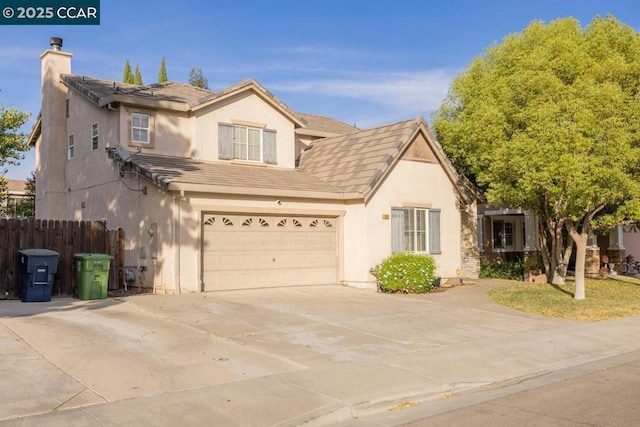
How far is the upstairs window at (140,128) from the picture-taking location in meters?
18.7

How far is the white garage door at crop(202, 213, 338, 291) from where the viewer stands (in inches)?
660

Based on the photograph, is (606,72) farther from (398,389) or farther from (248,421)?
(248,421)

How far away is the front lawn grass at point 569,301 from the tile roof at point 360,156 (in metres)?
5.09

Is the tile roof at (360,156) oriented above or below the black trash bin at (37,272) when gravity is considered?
above

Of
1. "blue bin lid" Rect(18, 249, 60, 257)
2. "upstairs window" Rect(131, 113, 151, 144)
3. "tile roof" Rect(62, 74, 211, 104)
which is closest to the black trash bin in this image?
"blue bin lid" Rect(18, 249, 60, 257)

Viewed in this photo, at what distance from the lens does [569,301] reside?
54.7 feet

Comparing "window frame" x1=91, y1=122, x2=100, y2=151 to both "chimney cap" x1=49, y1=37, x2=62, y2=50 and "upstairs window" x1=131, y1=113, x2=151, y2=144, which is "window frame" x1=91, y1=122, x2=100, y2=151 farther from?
"chimney cap" x1=49, y1=37, x2=62, y2=50

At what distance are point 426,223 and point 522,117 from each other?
4528mm

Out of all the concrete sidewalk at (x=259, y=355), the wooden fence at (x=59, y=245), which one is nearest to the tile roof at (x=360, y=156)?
the concrete sidewalk at (x=259, y=355)

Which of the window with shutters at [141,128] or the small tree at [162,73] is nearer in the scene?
the window with shutters at [141,128]

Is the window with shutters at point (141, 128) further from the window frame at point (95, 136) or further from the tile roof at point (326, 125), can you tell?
the tile roof at point (326, 125)

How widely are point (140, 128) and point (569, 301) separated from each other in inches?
522

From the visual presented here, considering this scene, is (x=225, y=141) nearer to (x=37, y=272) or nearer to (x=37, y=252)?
(x=37, y=252)

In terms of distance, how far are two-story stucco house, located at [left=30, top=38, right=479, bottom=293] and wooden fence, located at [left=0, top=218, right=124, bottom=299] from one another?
2.88 feet
